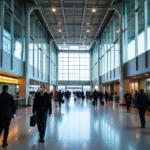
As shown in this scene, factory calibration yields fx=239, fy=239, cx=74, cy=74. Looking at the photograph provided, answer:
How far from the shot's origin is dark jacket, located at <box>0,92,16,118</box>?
259 inches

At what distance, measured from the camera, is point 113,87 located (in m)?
37.8

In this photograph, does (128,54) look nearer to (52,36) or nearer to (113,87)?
(113,87)

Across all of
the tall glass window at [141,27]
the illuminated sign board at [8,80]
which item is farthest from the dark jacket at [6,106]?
the tall glass window at [141,27]

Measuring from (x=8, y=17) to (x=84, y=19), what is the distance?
47.4 ft

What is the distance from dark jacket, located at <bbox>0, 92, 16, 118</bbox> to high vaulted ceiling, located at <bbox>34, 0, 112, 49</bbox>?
19.6 m

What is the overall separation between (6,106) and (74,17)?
1007 inches

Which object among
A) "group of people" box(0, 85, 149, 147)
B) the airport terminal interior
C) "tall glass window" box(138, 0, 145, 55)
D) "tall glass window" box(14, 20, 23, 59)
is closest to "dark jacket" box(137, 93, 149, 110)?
the airport terminal interior

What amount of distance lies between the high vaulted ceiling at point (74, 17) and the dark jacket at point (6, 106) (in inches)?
772

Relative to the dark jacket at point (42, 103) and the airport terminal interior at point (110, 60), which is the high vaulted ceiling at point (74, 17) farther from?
the dark jacket at point (42, 103)

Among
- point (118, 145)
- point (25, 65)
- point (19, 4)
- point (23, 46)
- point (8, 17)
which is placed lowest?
point (118, 145)

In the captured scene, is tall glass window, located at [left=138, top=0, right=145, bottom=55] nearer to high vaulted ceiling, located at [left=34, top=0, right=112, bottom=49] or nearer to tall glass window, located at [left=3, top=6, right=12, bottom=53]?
high vaulted ceiling, located at [left=34, top=0, right=112, bottom=49]

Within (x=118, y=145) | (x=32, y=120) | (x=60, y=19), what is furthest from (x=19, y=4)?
(x=118, y=145)

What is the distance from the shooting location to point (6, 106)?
6668 millimetres

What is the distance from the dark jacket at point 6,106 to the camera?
6574 millimetres
